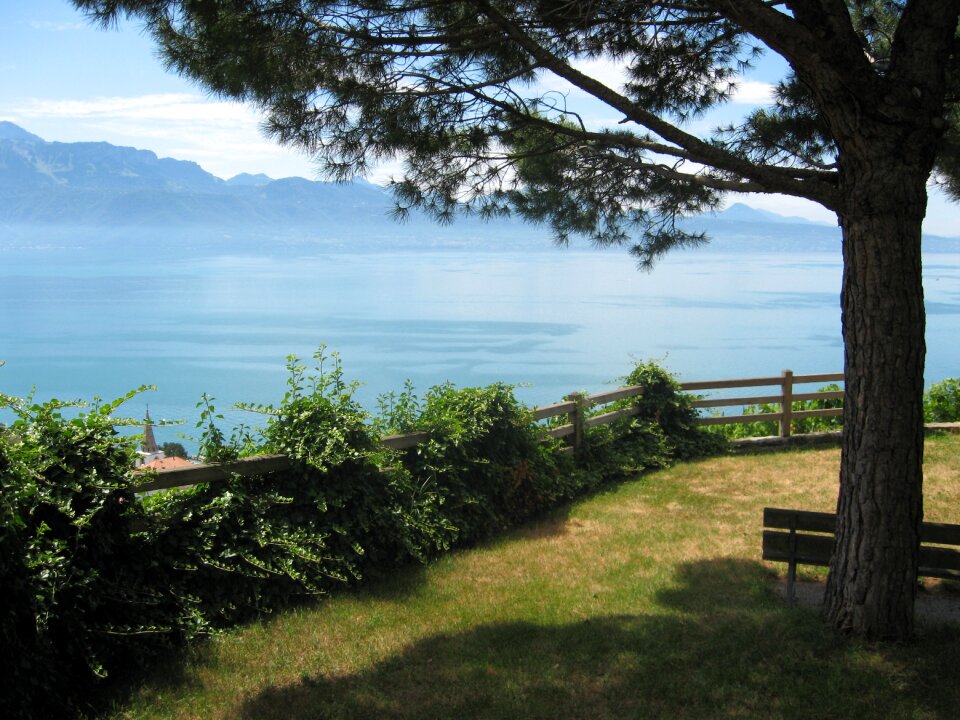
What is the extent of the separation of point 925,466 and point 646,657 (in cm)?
670

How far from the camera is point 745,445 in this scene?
11.1m

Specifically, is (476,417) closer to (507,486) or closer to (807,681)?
(507,486)

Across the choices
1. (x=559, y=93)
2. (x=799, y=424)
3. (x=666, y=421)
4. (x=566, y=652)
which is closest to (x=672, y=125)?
(x=559, y=93)

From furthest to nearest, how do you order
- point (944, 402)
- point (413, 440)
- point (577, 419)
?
point (944, 402) < point (577, 419) < point (413, 440)

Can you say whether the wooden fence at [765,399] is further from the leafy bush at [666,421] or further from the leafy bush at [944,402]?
the leafy bush at [944,402]

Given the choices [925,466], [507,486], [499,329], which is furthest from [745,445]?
[499,329]

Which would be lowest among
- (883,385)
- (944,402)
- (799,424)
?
(799,424)

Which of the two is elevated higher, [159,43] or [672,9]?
[672,9]

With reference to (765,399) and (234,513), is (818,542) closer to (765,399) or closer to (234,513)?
(234,513)

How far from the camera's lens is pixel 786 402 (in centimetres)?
1124

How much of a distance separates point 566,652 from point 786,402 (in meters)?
7.68

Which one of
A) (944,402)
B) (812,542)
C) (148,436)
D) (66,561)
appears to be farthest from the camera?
(148,436)

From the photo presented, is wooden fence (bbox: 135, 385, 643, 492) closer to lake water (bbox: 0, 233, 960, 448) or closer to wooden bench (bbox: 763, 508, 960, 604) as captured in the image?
wooden bench (bbox: 763, 508, 960, 604)

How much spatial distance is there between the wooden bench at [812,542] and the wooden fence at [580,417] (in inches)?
126
